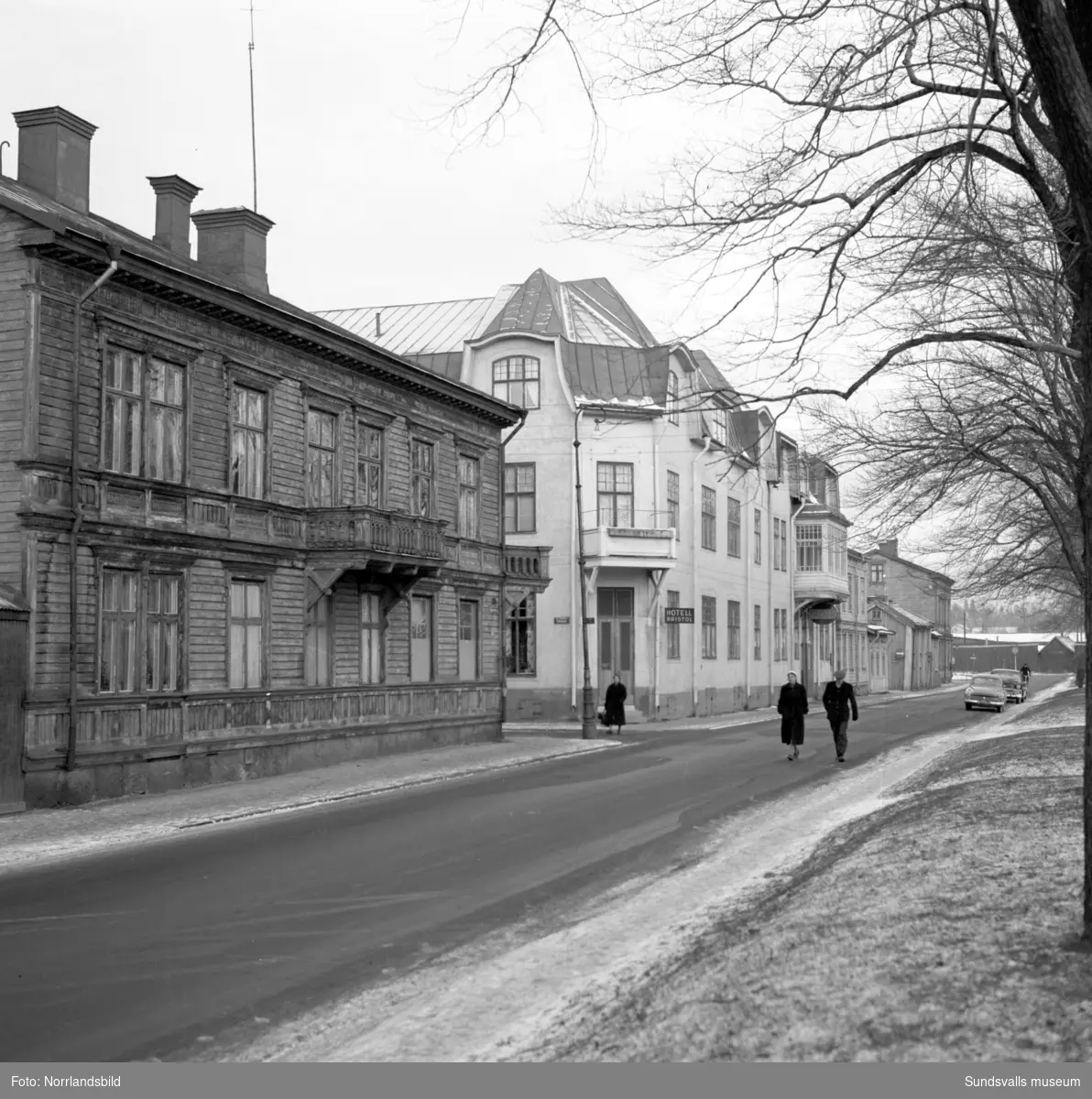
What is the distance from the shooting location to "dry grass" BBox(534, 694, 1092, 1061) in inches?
227

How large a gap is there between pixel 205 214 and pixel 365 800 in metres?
14.9

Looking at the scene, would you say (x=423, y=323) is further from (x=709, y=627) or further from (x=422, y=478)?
(x=422, y=478)

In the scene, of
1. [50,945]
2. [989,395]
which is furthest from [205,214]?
[50,945]

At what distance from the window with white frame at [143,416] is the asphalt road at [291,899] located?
6277mm

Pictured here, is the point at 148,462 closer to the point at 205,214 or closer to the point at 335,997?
the point at 205,214

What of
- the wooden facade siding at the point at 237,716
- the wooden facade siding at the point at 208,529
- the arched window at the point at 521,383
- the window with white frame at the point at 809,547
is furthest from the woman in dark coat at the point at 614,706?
the window with white frame at the point at 809,547

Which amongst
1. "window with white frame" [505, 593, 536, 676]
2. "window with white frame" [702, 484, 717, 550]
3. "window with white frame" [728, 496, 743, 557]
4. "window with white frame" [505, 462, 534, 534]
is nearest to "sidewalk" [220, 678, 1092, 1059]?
"window with white frame" [505, 593, 536, 676]

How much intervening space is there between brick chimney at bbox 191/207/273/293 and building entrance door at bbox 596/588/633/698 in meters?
19.1

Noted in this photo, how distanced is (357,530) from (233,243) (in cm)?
748

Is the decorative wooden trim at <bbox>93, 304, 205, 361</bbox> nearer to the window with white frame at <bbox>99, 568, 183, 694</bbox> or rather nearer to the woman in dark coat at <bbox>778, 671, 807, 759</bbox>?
the window with white frame at <bbox>99, 568, 183, 694</bbox>

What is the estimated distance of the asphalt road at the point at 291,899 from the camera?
25.2ft

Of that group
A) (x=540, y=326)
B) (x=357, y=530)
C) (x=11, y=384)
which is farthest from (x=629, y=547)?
(x=11, y=384)

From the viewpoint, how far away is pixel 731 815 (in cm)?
1734

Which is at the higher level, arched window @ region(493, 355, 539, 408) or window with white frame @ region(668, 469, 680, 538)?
arched window @ region(493, 355, 539, 408)
